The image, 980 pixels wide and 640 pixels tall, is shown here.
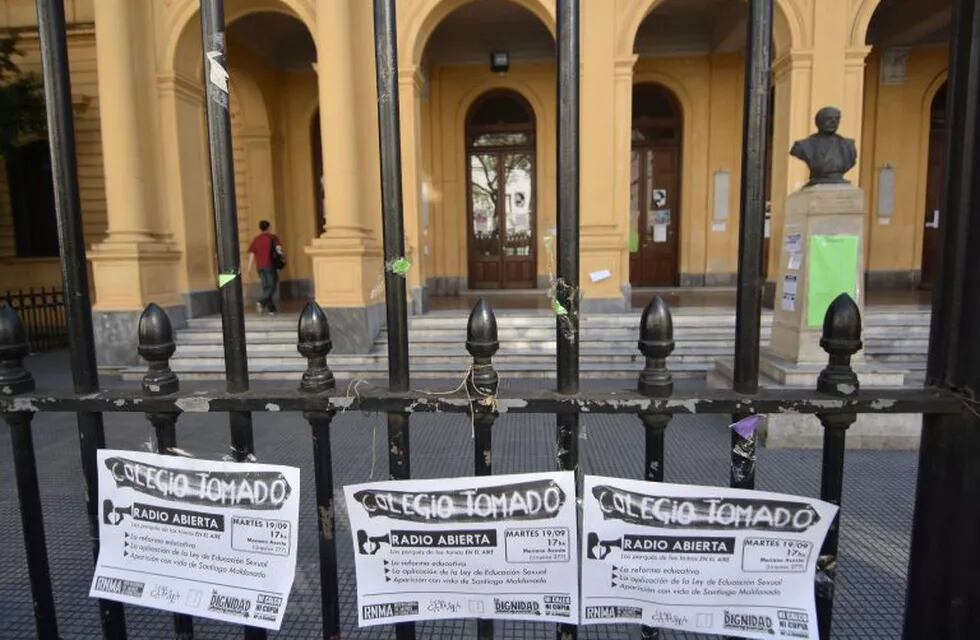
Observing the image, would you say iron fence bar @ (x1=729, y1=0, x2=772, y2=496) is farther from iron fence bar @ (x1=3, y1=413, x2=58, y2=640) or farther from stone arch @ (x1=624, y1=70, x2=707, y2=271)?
stone arch @ (x1=624, y1=70, x2=707, y2=271)

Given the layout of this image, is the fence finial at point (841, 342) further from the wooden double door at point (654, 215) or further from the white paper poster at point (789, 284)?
the wooden double door at point (654, 215)

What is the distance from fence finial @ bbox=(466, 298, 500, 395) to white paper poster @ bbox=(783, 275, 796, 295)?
4745 millimetres

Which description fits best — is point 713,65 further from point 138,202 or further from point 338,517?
point 338,517

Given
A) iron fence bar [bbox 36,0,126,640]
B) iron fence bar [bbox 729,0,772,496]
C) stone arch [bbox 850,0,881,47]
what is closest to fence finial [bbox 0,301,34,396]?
iron fence bar [bbox 36,0,126,640]

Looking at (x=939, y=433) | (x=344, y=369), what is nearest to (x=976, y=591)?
(x=939, y=433)

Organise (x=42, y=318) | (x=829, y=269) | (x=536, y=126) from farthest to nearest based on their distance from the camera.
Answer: (x=536, y=126), (x=42, y=318), (x=829, y=269)

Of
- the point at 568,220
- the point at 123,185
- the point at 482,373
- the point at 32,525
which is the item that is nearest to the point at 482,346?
the point at 482,373

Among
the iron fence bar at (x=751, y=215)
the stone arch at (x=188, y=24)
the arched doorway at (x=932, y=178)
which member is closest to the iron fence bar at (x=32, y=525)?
the iron fence bar at (x=751, y=215)

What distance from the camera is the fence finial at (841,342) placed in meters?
1.24

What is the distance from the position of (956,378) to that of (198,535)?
1869mm

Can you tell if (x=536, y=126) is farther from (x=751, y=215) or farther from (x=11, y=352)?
(x=11, y=352)

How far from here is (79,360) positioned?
1435 mm

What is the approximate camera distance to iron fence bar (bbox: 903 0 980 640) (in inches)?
47.9

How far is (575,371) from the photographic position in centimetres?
134
